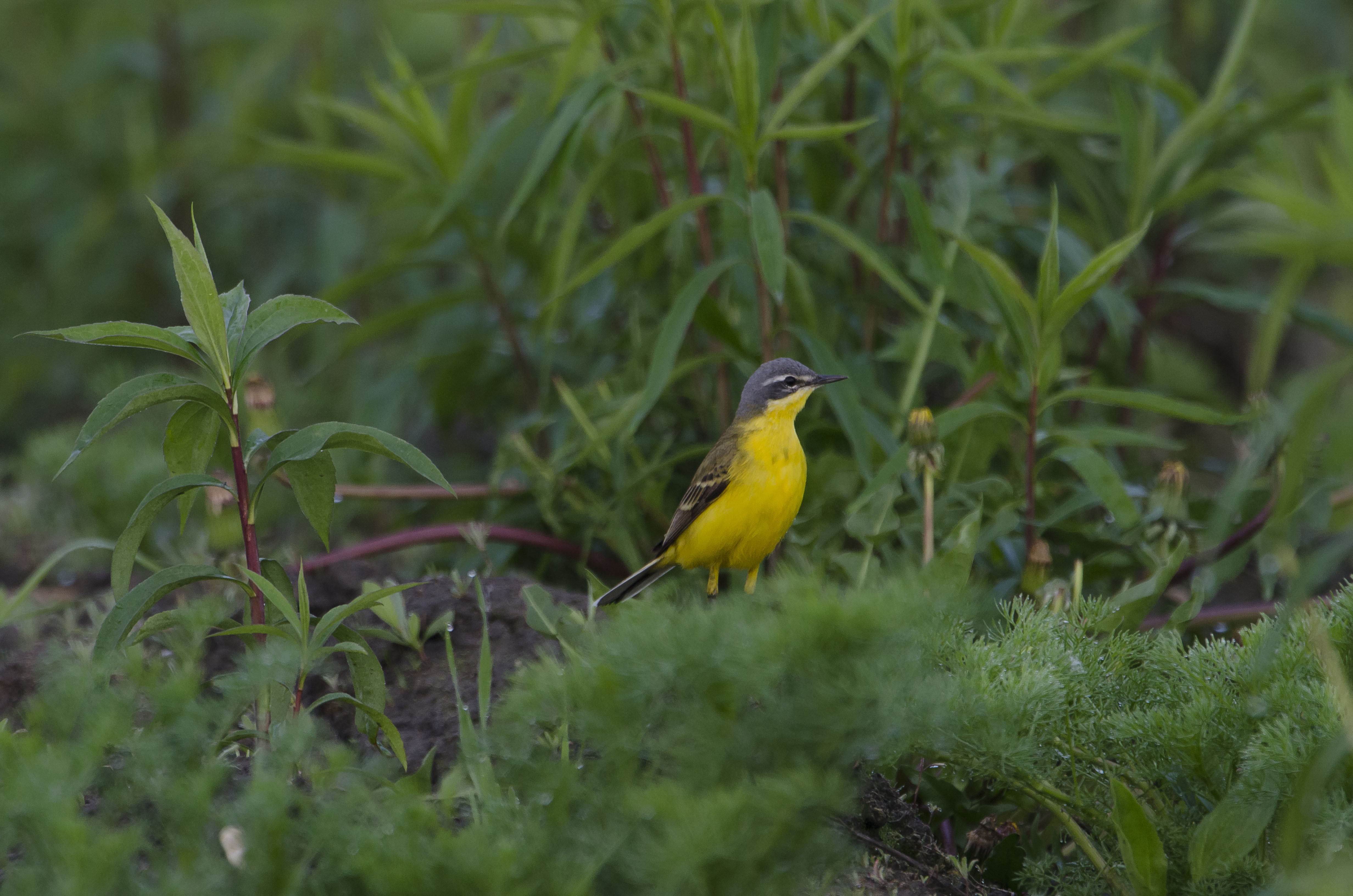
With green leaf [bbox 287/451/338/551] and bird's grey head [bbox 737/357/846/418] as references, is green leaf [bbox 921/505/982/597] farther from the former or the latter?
green leaf [bbox 287/451/338/551]

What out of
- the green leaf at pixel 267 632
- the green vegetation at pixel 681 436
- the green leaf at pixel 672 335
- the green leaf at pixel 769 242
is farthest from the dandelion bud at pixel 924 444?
the green leaf at pixel 267 632

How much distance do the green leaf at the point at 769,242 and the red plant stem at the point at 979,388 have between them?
1.83 feet

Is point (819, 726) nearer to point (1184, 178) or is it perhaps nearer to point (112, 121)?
point (1184, 178)

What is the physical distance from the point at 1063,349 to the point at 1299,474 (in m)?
1.86

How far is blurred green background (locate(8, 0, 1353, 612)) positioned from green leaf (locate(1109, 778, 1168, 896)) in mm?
410

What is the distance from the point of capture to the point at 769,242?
7.75 feet

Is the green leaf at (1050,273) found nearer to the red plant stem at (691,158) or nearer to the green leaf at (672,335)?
the green leaf at (672,335)

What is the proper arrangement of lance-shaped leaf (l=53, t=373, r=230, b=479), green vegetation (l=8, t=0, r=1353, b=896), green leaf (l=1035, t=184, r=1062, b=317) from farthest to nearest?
green leaf (l=1035, t=184, r=1062, b=317) < lance-shaped leaf (l=53, t=373, r=230, b=479) < green vegetation (l=8, t=0, r=1353, b=896)

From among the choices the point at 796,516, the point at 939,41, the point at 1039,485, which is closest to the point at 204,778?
the point at 796,516

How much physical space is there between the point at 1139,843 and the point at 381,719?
110 cm

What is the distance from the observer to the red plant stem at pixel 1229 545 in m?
2.44

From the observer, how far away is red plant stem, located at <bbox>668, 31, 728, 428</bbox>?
8.98 feet

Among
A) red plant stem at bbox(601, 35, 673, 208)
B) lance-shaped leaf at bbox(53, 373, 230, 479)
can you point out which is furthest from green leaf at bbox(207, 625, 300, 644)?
red plant stem at bbox(601, 35, 673, 208)

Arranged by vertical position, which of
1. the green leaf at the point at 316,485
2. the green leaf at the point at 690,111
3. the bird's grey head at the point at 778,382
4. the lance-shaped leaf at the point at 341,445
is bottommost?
the bird's grey head at the point at 778,382
